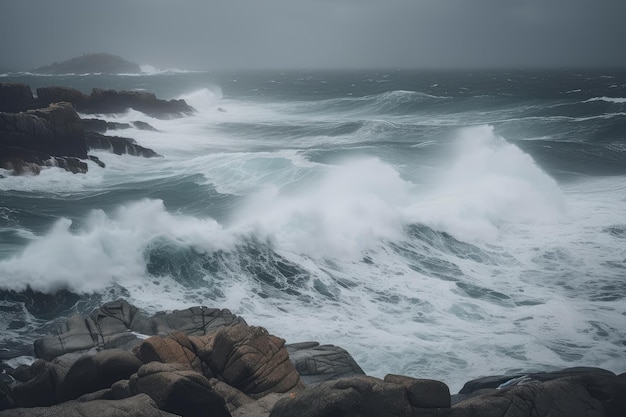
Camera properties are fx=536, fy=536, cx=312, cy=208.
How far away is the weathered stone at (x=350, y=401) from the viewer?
6.96 meters

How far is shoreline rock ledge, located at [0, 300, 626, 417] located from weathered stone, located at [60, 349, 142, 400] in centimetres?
2

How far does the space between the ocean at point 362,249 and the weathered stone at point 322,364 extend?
1.06 metres

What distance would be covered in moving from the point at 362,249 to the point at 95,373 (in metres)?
11.1

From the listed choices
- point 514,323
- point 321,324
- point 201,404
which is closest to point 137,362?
point 201,404

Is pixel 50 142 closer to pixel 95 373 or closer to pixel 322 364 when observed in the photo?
pixel 95 373

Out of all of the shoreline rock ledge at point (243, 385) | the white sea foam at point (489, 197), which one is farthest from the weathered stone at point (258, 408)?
the white sea foam at point (489, 197)

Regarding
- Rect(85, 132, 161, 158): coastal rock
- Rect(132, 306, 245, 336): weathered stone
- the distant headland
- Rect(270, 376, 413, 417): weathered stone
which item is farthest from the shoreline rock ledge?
the distant headland

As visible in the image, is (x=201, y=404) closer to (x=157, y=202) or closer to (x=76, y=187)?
(x=157, y=202)

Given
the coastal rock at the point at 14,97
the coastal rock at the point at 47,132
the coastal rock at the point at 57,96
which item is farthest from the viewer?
the coastal rock at the point at 57,96

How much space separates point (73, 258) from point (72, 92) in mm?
35626

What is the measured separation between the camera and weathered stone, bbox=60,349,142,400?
852 centimetres

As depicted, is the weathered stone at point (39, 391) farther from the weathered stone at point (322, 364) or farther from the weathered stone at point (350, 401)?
the weathered stone at point (322, 364)

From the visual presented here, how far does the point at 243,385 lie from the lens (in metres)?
9.08

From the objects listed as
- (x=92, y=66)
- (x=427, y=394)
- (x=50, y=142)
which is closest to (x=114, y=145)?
(x=50, y=142)
